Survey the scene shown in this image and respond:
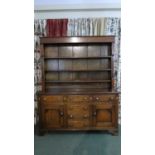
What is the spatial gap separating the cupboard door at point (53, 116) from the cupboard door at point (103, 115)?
65 cm

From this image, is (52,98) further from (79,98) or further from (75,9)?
(75,9)

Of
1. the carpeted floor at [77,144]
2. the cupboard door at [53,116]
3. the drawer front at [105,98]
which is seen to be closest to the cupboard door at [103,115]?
the drawer front at [105,98]

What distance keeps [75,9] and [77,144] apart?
283 cm

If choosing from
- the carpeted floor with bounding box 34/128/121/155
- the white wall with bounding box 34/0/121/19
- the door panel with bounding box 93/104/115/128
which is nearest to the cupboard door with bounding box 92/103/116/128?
the door panel with bounding box 93/104/115/128

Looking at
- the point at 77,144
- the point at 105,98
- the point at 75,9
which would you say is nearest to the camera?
the point at 77,144

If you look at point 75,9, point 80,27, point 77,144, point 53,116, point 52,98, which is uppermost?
point 75,9

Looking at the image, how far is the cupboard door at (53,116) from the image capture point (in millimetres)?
3879

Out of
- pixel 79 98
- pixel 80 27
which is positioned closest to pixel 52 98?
pixel 79 98

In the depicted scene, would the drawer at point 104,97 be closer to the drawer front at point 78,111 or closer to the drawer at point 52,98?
the drawer front at point 78,111

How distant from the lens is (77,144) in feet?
11.1
